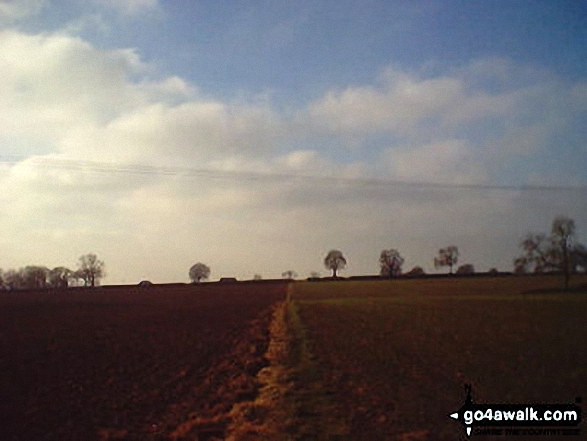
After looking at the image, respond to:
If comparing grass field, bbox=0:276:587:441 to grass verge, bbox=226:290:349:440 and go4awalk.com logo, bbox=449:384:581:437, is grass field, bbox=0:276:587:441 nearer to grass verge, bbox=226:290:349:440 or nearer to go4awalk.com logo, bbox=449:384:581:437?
A: grass verge, bbox=226:290:349:440

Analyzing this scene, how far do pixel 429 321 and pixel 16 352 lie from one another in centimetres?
2504

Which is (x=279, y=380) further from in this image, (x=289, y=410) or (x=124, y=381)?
(x=124, y=381)

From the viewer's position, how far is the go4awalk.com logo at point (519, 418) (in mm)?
11242

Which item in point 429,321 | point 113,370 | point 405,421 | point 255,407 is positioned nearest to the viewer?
point 405,421

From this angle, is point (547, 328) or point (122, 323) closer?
point (547, 328)

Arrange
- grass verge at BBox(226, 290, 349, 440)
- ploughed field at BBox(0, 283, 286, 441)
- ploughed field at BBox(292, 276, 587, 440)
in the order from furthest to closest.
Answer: ploughed field at BBox(0, 283, 286, 441), ploughed field at BBox(292, 276, 587, 440), grass verge at BBox(226, 290, 349, 440)

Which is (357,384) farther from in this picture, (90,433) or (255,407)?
(90,433)

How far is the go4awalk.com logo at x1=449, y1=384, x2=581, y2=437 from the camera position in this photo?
11242mm

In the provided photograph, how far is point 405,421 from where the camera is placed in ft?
39.5

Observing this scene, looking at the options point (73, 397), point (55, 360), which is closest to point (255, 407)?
point (73, 397)

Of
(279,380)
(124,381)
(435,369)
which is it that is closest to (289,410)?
(279,380)

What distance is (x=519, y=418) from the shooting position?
39.1 feet

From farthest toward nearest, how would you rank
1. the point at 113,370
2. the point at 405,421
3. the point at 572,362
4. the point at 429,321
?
1. the point at 429,321
2. the point at 113,370
3. the point at 572,362
4. the point at 405,421

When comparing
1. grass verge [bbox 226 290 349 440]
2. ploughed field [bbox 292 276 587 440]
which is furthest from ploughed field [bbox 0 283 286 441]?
ploughed field [bbox 292 276 587 440]
